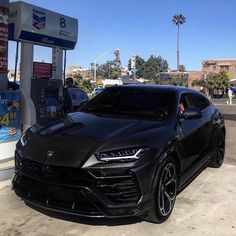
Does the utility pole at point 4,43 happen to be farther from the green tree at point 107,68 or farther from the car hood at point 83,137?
the green tree at point 107,68

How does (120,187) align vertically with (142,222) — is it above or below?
A: above

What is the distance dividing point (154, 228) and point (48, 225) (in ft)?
3.78

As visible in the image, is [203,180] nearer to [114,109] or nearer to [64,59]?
[114,109]

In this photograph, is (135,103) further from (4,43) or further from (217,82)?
(217,82)

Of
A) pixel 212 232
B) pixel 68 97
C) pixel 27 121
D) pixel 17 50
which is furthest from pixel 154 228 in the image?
pixel 68 97

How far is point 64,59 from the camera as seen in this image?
31.6 feet

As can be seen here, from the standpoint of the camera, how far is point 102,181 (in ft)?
13.6

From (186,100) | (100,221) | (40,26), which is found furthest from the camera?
(40,26)

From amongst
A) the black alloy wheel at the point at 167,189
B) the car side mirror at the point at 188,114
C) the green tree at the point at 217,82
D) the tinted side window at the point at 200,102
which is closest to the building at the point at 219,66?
the green tree at the point at 217,82

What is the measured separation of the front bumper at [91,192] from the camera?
412 centimetres

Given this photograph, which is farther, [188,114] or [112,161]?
[188,114]

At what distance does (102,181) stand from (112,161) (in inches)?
8.7

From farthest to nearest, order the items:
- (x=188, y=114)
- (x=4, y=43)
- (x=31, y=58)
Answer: (x=31, y=58)
(x=4, y=43)
(x=188, y=114)

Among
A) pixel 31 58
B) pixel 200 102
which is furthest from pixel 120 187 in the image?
pixel 31 58
